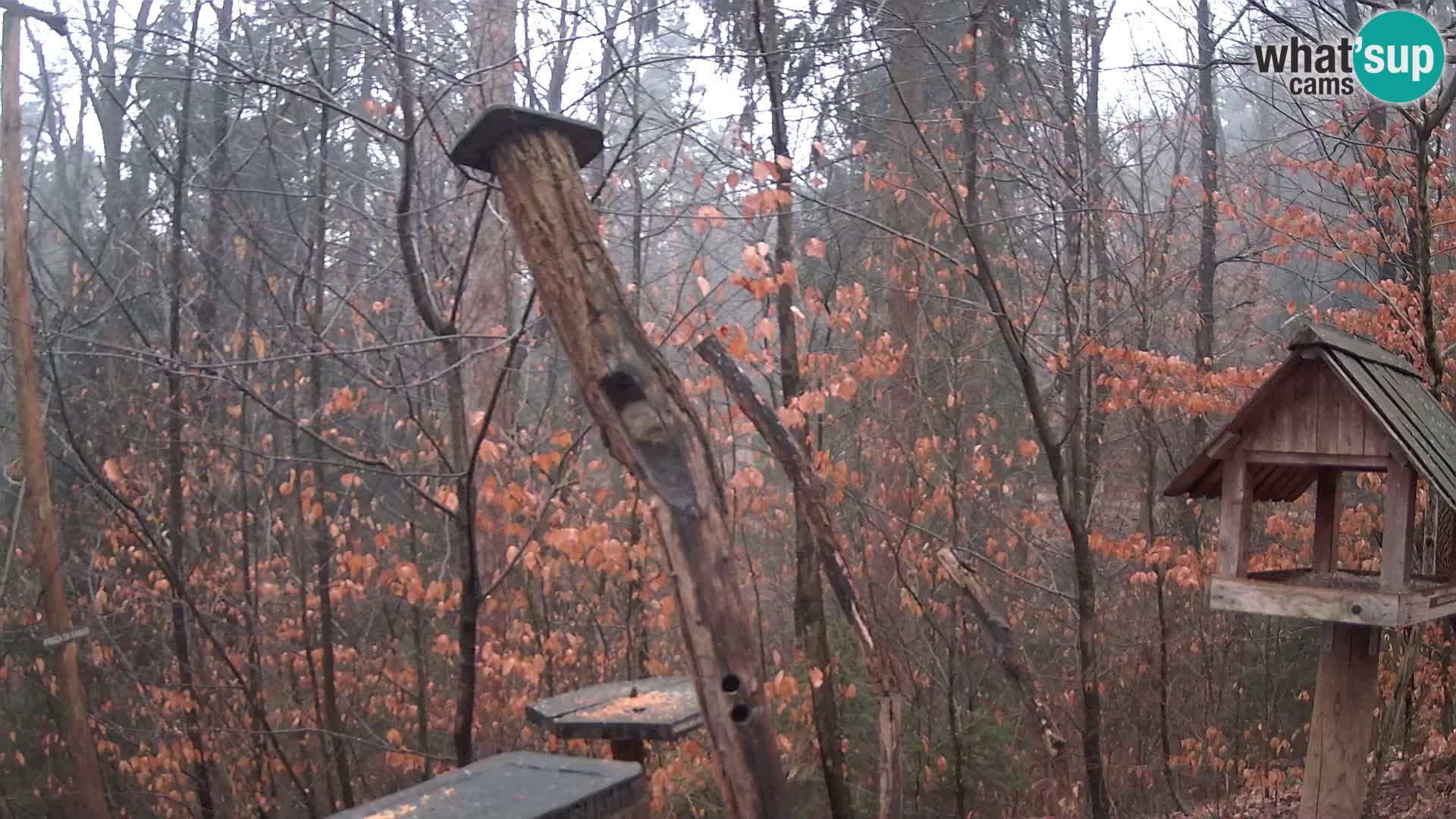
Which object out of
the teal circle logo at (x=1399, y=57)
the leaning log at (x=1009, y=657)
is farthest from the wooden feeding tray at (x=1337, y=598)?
the teal circle logo at (x=1399, y=57)

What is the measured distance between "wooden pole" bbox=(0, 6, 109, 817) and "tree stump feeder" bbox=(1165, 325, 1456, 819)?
7.06m

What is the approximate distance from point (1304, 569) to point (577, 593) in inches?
224

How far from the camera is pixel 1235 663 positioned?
1078 centimetres

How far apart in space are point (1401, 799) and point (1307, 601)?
4496 mm

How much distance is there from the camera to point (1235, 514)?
14.5 ft

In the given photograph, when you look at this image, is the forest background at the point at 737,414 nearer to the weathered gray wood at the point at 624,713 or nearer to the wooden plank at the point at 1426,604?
the weathered gray wood at the point at 624,713

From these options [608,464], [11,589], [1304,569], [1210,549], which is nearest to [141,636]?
[11,589]

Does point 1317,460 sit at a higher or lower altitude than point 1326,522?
higher

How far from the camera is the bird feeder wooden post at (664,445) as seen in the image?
3.42m

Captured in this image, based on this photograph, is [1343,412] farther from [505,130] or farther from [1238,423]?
[505,130]

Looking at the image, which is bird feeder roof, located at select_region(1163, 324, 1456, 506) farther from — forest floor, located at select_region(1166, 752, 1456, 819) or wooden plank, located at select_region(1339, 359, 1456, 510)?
forest floor, located at select_region(1166, 752, 1456, 819)

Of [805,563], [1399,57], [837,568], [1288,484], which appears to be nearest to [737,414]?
[805,563]

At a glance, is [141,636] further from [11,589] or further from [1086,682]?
[1086,682]

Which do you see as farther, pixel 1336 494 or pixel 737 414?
pixel 737 414
